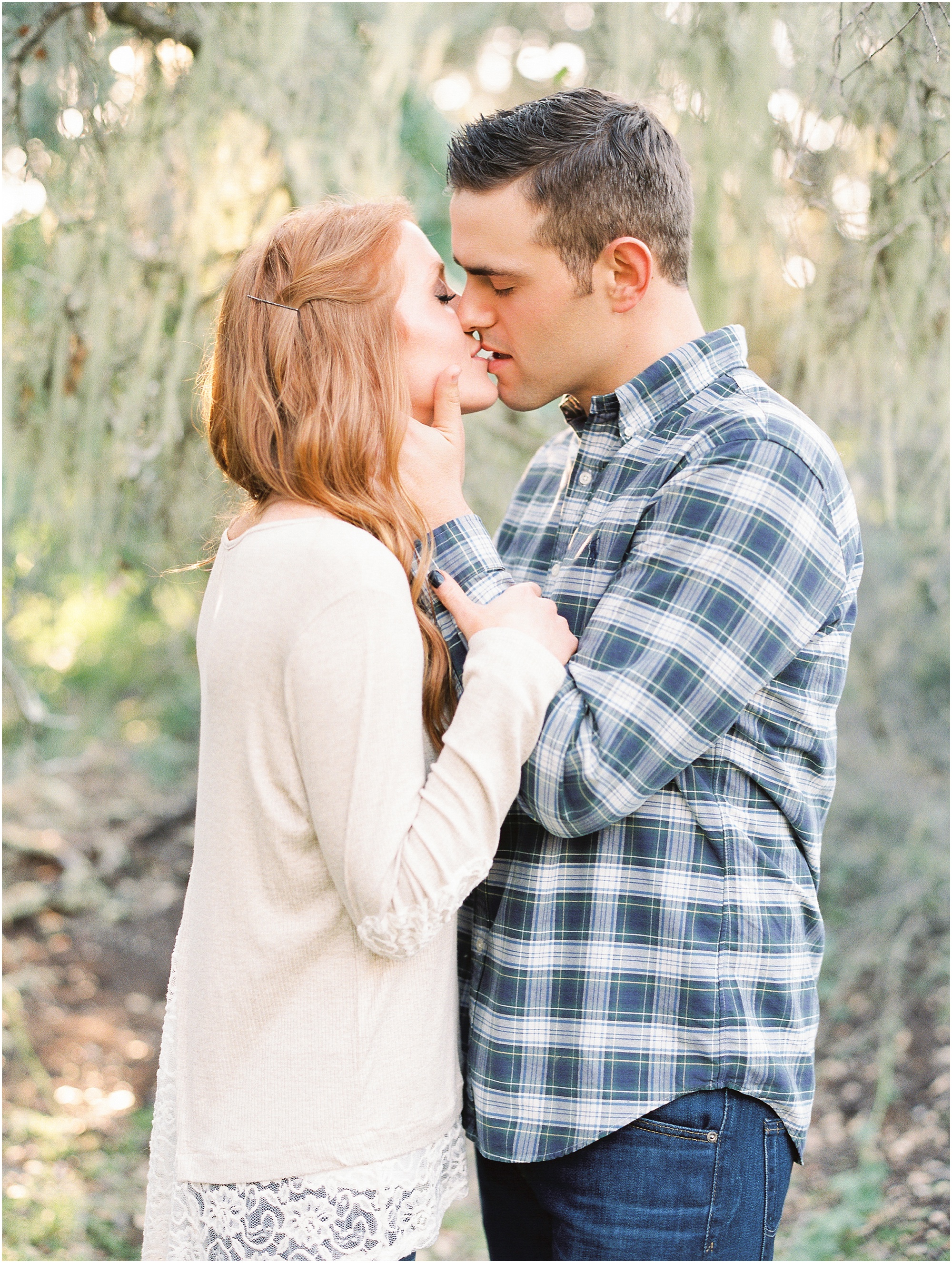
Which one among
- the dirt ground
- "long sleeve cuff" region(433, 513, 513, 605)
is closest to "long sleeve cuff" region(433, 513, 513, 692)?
"long sleeve cuff" region(433, 513, 513, 605)

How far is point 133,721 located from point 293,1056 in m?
4.41

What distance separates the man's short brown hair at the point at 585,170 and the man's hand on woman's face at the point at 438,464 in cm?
26

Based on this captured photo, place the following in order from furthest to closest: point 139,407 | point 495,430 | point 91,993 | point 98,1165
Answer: point 91,993
point 98,1165
point 495,430
point 139,407

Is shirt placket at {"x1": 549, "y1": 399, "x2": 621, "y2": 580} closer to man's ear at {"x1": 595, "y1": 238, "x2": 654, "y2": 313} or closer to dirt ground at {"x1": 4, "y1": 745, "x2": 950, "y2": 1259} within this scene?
man's ear at {"x1": 595, "y1": 238, "x2": 654, "y2": 313}

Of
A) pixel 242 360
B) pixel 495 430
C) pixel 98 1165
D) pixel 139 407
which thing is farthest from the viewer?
pixel 98 1165

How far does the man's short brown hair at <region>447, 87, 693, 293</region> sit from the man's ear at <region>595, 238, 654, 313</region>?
1 cm

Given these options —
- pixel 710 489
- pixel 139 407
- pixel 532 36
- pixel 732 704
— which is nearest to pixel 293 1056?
pixel 732 704

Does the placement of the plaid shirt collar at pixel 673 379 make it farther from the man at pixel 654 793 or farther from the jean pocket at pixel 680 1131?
the jean pocket at pixel 680 1131

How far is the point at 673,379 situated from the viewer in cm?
128

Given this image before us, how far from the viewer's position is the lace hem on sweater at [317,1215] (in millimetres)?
1070

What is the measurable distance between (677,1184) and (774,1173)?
13cm

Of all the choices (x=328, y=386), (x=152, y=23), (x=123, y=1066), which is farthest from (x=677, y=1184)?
(x=123, y=1066)

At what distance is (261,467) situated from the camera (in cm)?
115

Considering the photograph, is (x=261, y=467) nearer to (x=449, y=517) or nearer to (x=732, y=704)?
(x=449, y=517)
